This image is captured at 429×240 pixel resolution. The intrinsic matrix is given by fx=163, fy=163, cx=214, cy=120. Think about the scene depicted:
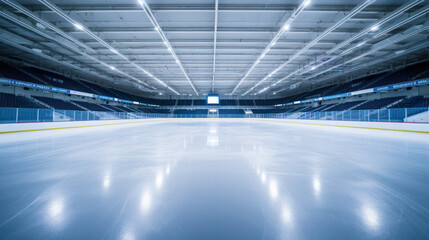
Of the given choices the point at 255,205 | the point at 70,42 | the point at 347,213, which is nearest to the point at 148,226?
the point at 255,205

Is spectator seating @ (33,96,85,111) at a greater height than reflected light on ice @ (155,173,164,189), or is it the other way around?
spectator seating @ (33,96,85,111)

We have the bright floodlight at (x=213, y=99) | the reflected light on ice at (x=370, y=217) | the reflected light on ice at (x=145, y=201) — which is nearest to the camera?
the reflected light on ice at (x=370, y=217)

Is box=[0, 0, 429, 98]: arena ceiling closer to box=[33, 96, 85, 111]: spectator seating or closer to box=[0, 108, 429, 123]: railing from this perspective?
box=[33, 96, 85, 111]: spectator seating

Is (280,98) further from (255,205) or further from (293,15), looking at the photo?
(255,205)

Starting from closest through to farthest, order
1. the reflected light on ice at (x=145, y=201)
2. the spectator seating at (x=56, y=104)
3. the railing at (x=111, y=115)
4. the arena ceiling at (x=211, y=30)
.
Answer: the reflected light on ice at (x=145, y=201) < the arena ceiling at (x=211, y=30) < the railing at (x=111, y=115) < the spectator seating at (x=56, y=104)

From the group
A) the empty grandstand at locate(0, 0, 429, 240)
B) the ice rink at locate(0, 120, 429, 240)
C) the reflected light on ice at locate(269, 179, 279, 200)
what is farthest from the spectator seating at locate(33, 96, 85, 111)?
the reflected light on ice at locate(269, 179, 279, 200)

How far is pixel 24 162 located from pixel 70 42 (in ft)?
38.1

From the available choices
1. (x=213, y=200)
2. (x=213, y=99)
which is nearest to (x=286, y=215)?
(x=213, y=200)

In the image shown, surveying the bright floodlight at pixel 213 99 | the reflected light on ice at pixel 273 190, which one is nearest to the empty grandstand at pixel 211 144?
the reflected light on ice at pixel 273 190

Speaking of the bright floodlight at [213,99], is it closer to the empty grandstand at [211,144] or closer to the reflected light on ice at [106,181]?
the empty grandstand at [211,144]

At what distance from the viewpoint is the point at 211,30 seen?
9.87m

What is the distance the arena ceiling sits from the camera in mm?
7898

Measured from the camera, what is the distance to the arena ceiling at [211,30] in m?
7.90

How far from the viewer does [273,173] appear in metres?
2.88
